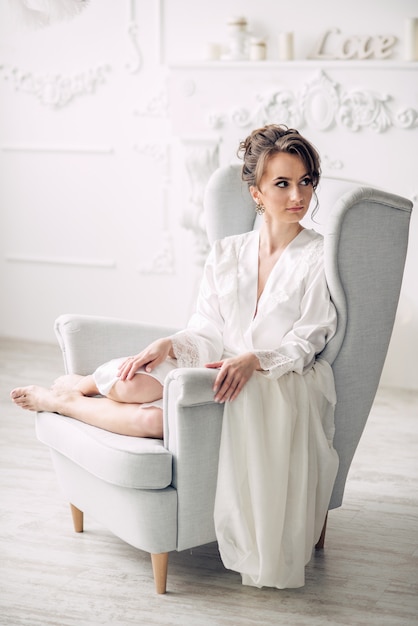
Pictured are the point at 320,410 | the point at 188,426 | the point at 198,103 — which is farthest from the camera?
the point at 198,103

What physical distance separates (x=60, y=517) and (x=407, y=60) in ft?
7.87

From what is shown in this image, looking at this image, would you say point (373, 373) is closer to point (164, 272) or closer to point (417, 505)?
point (417, 505)

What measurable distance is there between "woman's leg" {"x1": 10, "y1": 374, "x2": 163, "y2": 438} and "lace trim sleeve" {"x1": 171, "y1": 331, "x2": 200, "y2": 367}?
111 millimetres

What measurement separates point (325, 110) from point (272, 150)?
1762 millimetres

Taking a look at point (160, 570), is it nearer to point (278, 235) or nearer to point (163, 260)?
point (278, 235)

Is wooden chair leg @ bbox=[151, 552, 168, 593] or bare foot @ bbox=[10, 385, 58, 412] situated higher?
bare foot @ bbox=[10, 385, 58, 412]

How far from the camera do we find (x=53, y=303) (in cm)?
496

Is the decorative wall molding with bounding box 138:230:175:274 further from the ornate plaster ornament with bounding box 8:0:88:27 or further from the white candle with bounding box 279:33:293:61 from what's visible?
the ornate plaster ornament with bounding box 8:0:88:27

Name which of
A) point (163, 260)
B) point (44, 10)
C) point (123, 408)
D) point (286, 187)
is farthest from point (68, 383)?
point (44, 10)

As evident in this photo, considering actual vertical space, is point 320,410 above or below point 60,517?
above

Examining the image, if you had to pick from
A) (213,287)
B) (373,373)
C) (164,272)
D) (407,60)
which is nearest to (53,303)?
(164,272)

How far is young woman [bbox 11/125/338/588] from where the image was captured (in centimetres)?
222

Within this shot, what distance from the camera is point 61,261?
16.0ft

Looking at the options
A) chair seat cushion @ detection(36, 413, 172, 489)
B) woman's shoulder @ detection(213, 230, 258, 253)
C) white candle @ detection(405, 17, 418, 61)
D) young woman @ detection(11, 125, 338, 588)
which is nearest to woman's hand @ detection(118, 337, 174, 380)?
young woman @ detection(11, 125, 338, 588)
